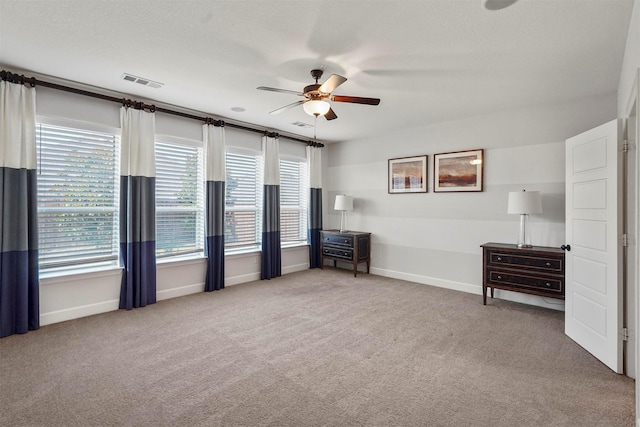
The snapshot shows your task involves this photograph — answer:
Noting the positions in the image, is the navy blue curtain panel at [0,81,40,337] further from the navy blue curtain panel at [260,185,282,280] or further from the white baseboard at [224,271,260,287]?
the navy blue curtain panel at [260,185,282,280]

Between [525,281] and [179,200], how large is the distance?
4830mm

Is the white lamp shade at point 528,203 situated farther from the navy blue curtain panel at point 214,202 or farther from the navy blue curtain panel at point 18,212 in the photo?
the navy blue curtain panel at point 18,212

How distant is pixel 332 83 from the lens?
291 centimetres

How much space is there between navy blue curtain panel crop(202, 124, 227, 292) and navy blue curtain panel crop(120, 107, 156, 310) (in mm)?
806

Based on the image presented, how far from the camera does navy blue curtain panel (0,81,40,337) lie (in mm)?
3168

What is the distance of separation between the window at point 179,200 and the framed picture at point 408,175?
11.1 ft

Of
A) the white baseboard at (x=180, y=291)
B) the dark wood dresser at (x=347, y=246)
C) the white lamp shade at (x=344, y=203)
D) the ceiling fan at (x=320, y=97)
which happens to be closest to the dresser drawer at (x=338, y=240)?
the dark wood dresser at (x=347, y=246)

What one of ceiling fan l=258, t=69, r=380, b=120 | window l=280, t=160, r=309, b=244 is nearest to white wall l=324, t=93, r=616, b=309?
window l=280, t=160, r=309, b=244

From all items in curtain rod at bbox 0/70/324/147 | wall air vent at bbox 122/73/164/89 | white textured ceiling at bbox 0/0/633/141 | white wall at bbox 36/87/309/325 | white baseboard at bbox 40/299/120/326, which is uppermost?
wall air vent at bbox 122/73/164/89

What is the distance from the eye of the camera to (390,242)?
5.99 m

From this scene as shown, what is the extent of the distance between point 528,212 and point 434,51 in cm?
239

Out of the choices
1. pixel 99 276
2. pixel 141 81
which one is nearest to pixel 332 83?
pixel 141 81

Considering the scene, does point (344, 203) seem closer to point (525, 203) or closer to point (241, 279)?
point (241, 279)

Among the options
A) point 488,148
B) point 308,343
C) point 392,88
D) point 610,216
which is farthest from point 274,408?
point 488,148
